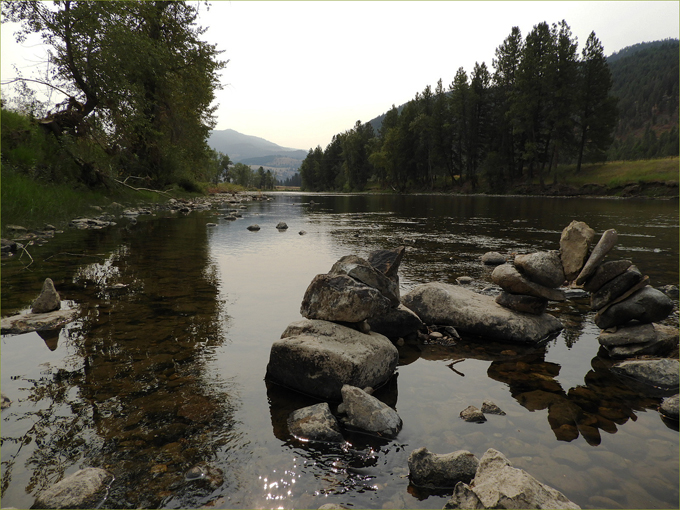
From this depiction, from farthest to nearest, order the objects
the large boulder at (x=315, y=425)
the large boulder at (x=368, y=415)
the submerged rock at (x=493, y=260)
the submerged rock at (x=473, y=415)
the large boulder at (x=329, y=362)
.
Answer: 1. the submerged rock at (x=493, y=260)
2. the large boulder at (x=329, y=362)
3. the submerged rock at (x=473, y=415)
4. the large boulder at (x=368, y=415)
5. the large boulder at (x=315, y=425)

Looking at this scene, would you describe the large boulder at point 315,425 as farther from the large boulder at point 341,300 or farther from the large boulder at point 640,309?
the large boulder at point 640,309

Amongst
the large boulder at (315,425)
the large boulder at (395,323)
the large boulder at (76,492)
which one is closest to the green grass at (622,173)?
the large boulder at (395,323)

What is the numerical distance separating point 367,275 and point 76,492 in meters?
4.81

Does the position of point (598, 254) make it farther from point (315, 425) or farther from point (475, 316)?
point (315, 425)

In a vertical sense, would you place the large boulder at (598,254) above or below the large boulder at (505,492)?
above

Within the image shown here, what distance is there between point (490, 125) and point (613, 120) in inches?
952

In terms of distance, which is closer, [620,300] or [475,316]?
[620,300]

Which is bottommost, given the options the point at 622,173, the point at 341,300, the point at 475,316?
the point at 475,316

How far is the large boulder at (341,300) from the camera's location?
236 inches

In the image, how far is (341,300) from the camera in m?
6.01

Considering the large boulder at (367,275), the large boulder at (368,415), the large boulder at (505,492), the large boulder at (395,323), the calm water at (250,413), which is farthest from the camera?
the large boulder at (395,323)

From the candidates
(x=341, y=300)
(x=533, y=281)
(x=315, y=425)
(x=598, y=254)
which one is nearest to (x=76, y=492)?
(x=315, y=425)

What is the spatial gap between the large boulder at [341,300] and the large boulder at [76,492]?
3576mm

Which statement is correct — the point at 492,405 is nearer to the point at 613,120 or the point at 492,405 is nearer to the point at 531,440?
the point at 531,440
